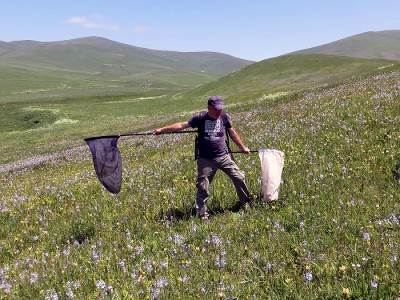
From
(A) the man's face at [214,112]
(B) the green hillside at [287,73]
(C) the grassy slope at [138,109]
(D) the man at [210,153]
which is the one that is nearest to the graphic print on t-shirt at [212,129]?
(D) the man at [210,153]

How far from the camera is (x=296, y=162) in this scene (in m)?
9.10

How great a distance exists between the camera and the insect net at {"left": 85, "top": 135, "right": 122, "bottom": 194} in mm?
7488

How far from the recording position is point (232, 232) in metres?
6.18

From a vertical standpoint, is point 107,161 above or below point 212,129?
below

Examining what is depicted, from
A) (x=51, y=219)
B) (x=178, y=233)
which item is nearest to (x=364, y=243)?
(x=178, y=233)

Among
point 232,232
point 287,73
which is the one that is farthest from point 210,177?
point 287,73

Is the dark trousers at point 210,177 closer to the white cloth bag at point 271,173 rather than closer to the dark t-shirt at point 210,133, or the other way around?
the dark t-shirt at point 210,133

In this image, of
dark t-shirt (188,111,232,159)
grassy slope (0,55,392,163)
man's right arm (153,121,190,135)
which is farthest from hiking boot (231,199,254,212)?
grassy slope (0,55,392,163)

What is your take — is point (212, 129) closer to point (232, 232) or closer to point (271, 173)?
point (271, 173)

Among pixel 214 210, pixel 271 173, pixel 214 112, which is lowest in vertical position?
pixel 214 210

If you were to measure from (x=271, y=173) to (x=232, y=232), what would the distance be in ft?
5.39

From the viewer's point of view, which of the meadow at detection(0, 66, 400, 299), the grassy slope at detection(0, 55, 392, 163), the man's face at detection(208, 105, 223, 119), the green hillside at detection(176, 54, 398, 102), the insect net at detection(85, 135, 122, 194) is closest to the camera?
the meadow at detection(0, 66, 400, 299)

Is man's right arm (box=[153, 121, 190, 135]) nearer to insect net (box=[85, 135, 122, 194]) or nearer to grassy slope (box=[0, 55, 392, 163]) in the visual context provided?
insect net (box=[85, 135, 122, 194])

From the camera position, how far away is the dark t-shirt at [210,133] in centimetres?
752
